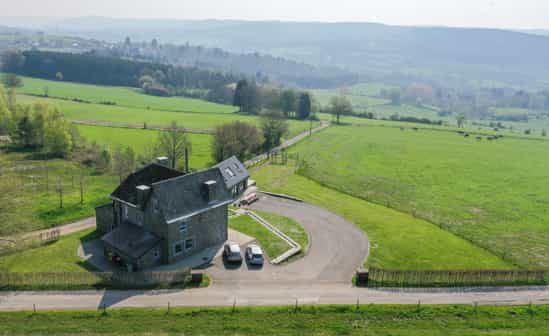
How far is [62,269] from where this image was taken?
40.2 m

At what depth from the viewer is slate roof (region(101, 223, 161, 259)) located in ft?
135

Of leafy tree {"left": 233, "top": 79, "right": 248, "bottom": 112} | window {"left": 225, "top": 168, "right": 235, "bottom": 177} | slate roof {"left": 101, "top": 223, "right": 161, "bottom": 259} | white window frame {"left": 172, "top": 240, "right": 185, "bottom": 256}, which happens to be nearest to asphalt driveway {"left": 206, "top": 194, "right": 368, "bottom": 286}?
white window frame {"left": 172, "top": 240, "right": 185, "bottom": 256}

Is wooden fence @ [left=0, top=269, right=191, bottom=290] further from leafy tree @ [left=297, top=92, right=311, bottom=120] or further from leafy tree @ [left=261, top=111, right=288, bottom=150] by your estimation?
leafy tree @ [left=297, top=92, right=311, bottom=120]

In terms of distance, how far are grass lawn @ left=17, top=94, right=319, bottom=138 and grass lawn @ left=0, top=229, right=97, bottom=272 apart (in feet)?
266

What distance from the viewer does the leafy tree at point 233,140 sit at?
84500 millimetres

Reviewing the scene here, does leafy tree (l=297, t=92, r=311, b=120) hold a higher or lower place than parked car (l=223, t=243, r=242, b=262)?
higher

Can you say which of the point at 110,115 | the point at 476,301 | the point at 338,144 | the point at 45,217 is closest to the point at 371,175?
the point at 338,144

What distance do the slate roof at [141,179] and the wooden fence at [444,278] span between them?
81.6ft

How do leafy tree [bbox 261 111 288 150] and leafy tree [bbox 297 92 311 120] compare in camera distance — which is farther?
leafy tree [bbox 297 92 311 120]

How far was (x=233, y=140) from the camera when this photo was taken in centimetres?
8525

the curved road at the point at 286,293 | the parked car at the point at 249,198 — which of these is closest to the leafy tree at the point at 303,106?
the parked car at the point at 249,198

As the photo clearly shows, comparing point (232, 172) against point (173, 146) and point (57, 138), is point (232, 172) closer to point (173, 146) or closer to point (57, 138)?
point (173, 146)

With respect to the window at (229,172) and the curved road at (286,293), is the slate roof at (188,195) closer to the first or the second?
the curved road at (286,293)

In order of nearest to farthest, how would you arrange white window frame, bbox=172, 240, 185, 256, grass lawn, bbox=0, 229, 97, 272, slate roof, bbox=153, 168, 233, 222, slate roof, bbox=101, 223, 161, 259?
1. grass lawn, bbox=0, 229, 97, 272
2. slate roof, bbox=101, 223, 161, 259
3. slate roof, bbox=153, 168, 233, 222
4. white window frame, bbox=172, 240, 185, 256
